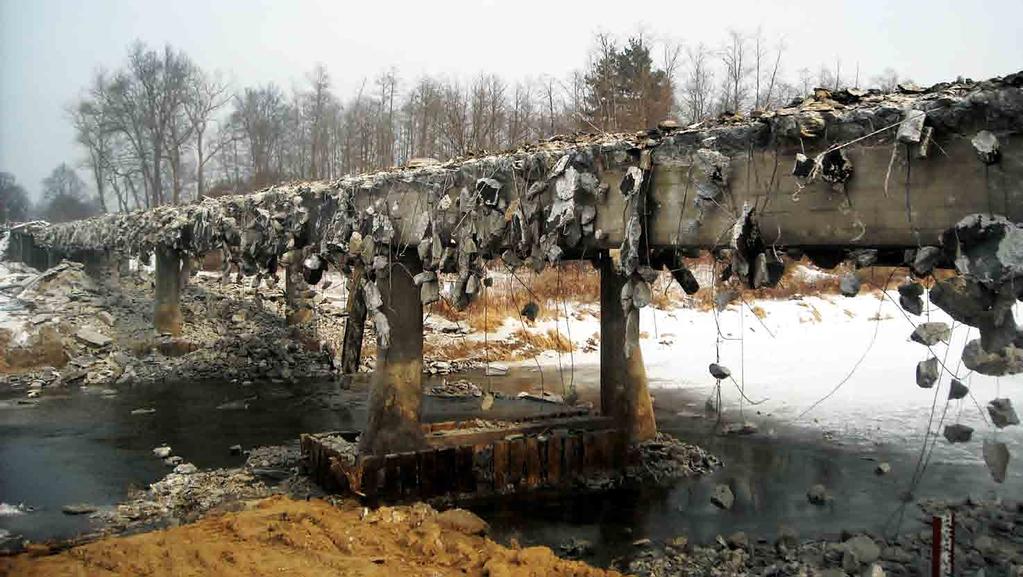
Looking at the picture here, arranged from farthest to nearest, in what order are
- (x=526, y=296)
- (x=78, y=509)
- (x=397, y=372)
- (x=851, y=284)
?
(x=526, y=296) → (x=397, y=372) → (x=78, y=509) → (x=851, y=284)

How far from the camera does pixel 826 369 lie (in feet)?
59.0

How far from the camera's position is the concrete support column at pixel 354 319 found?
366 inches

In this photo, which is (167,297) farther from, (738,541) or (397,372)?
(738,541)

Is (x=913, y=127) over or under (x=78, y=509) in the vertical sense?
over

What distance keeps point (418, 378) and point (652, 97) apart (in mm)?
17000

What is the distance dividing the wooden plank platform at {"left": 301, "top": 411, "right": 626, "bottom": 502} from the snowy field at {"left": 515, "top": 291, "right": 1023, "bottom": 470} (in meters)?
1.92

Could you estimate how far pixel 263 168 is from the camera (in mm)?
27062

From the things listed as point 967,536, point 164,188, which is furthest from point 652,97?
point 967,536

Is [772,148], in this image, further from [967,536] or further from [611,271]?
[611,271]

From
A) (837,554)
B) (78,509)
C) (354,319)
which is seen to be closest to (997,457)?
(837,554)

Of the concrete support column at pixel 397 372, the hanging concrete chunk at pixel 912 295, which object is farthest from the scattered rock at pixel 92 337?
the hanging concrete chunk at pixel 912 295

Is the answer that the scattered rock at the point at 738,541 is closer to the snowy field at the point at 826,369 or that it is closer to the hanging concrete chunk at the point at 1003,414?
the snowy field at the point at 826,369

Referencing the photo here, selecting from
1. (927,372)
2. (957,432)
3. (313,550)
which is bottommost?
(313,550)

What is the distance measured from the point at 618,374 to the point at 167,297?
1421 cm
